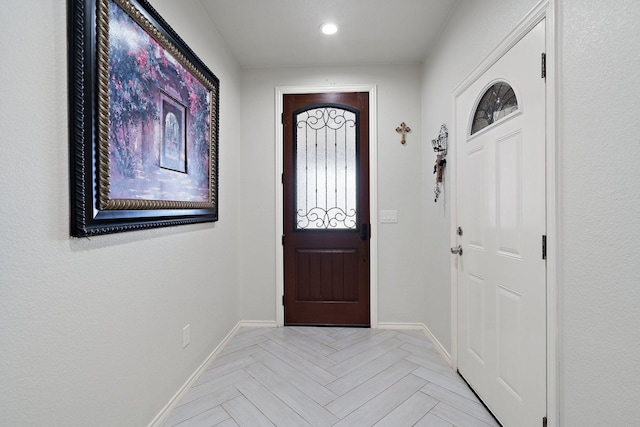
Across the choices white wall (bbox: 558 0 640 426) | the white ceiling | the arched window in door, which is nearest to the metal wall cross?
the white ceiling

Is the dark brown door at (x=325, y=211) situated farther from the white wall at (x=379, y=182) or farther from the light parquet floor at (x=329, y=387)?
the light parquet floor at (x=329, y=387)

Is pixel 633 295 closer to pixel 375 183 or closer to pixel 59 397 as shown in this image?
pixel 59 397

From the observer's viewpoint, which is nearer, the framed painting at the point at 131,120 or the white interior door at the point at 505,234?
the framed painting at the point at 131,120

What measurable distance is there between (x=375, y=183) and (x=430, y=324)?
139 cm

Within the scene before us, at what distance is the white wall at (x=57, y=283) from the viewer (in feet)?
2.87

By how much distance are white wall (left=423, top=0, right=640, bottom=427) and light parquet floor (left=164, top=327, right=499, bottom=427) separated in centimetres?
77

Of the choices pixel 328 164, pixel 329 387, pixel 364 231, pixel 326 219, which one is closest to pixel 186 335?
pixel 329 387

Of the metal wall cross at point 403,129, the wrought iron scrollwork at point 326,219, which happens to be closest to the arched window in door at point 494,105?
the metal wall cross at point 403,129

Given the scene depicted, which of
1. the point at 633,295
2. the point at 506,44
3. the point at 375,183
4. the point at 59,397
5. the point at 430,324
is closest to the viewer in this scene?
the point at 633,295

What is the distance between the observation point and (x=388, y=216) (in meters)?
2.93

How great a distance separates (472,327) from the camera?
192 cm

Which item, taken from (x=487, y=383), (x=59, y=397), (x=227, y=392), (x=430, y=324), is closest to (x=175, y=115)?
(x=59, y=397)

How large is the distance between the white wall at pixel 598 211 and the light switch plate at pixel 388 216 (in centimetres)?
177

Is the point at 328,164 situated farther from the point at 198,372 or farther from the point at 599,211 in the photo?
the point at 599,211
